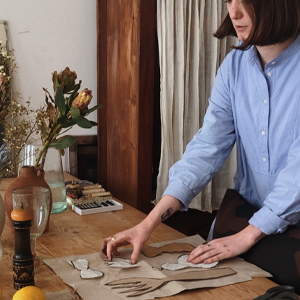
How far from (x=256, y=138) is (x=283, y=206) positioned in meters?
0.30

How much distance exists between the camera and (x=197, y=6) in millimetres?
2453

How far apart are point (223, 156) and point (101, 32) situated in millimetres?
1269

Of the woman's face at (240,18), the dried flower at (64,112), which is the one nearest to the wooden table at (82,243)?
the dried flower at (64,112)

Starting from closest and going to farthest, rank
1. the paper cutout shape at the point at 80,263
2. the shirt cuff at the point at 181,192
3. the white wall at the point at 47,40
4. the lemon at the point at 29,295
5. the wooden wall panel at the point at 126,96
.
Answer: the lemon at the point at 29,295 < the paper cutout shape at the point at 80,263 < the shirt cuff at the point at 181,192 < the wooden wall panel at the point at 126,96 < the white wall at the point at 47,40

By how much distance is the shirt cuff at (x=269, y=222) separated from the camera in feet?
4.29

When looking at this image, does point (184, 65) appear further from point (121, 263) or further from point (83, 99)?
point (121, 263)

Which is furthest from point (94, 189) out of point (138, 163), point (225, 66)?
point (225, 66)

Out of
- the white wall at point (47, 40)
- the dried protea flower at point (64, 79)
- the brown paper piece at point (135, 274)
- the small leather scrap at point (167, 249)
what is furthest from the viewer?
the white wall at point (47, 40)

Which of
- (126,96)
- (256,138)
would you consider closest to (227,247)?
(256,138)

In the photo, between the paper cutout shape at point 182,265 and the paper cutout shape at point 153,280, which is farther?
the paper cutout shape at point 182,265

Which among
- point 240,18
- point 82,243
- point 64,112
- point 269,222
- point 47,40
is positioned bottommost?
point 82,243

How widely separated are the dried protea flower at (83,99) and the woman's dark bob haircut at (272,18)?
0.48 metres

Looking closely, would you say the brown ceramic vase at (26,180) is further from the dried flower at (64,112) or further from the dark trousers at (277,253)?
the dark trousers at (277,253)

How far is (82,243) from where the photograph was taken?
1.41m
